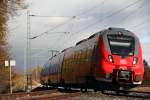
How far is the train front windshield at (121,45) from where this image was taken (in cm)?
2380

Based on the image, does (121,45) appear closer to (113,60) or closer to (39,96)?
(113,60)

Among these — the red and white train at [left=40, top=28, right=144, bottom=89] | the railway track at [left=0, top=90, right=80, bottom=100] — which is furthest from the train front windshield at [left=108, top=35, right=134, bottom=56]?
the railway track at [left=0, top=90, right=80, bottom=100]

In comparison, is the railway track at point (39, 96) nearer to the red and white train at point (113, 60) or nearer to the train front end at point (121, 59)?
the red and white train at point (113, 60)

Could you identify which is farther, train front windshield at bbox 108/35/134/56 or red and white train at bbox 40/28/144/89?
train front windshield at bbox 108/35/134/56

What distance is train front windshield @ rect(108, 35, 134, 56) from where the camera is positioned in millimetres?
23797

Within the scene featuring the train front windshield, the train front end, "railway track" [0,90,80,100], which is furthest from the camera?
"railway track" [0,90,80,100]

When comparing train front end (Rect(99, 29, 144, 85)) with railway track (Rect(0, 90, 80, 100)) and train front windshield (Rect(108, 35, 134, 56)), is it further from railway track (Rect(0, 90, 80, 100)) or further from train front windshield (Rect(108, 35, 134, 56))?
railway track (Rect(0, 90, 80, 100))

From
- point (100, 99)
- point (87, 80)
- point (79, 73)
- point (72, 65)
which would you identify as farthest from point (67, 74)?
point (100, 99)

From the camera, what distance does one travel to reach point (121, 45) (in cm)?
2406

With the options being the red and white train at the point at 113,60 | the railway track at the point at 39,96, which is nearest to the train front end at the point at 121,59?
the red and white train at the point at 113,60

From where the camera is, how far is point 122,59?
2362 cm

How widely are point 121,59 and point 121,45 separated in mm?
873

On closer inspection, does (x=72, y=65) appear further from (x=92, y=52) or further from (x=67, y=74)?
(x=92, y=52)

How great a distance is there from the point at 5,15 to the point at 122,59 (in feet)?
32.1
